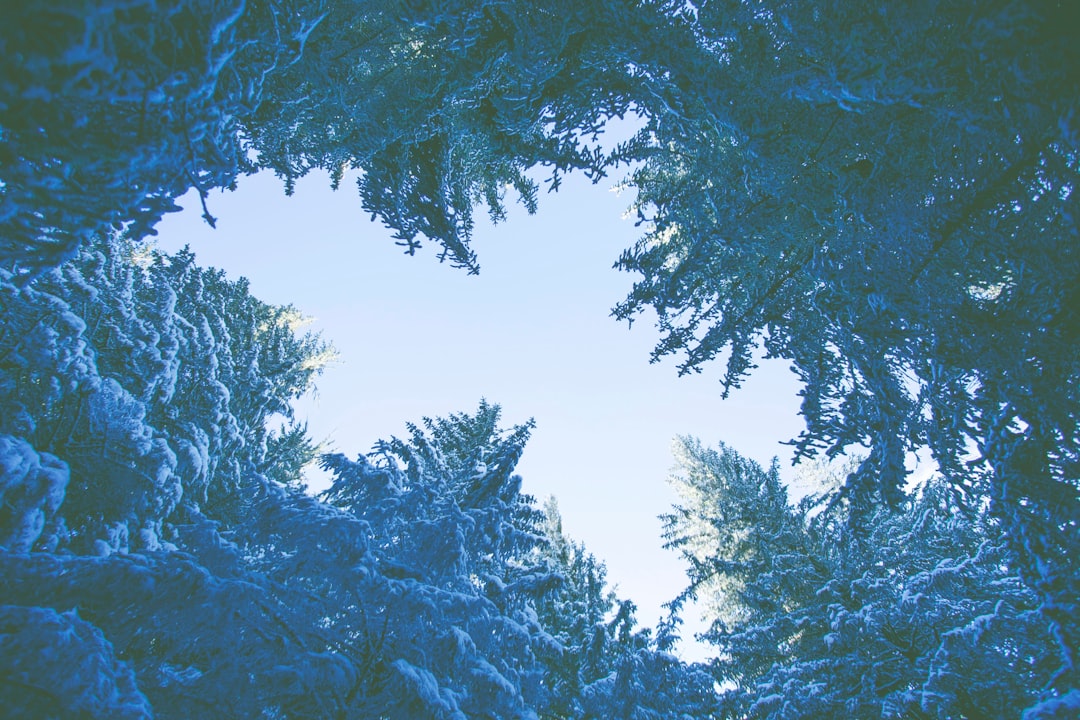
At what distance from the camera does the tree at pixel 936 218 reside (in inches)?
84.4

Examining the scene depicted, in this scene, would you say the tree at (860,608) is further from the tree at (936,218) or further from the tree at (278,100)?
the tree at (278,100)

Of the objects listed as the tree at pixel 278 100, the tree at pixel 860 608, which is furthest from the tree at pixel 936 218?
the tree at pixel 278 100

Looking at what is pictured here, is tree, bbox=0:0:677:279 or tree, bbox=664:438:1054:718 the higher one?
tree, bbox=0:0:677:279

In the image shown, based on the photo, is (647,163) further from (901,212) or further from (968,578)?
(968,578)

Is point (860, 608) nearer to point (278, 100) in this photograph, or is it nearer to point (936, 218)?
point (936, 218)

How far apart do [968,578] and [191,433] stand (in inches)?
374

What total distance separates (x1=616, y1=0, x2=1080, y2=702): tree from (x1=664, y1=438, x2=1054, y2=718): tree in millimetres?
721

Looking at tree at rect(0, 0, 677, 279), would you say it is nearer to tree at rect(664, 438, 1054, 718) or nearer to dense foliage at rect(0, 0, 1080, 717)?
dense foliage at rect(0, 0, 1080, 717)

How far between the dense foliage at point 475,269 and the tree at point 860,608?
82mm

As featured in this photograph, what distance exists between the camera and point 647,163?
26.7 ft

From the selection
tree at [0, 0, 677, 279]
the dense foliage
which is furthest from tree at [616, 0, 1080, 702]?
tree at [0, 0, 677, 279]

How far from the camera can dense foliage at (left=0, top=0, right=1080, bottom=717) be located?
1.54m

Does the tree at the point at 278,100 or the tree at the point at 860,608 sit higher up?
the tree at the point at 278,100

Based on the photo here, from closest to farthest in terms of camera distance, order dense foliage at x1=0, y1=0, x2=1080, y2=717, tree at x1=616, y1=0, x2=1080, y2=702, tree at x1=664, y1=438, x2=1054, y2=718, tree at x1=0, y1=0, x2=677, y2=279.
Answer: tree at x1=0, y1=0, x2=677, y2=279 → dense foliage at x1=0, y1=0, x2=1080, y2=717 → tree at x1=616, y1=0, x2=1080, y2=702 → tree at x1=664, y1=438, x2=1054, y2=718
